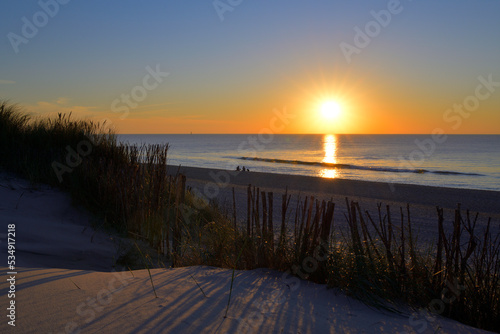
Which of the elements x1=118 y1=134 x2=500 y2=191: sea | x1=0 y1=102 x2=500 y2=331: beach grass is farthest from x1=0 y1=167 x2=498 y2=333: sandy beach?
x1=118 y1=134 x2=500 y2=191: sea

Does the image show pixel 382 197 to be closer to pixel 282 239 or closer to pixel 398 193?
pixel 398 193

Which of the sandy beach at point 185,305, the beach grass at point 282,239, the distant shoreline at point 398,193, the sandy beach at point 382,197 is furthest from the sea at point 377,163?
the distant shoreline at point 398,193

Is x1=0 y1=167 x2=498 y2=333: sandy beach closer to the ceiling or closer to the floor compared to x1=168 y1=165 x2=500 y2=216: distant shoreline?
closer to the floor

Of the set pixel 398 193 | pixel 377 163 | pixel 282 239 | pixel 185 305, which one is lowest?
pixel 185 305

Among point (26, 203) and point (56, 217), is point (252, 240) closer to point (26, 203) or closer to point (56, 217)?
point (56, 217)

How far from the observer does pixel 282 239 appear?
348 cm

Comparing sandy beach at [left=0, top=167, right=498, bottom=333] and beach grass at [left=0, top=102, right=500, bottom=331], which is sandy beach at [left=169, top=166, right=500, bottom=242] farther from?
sandy beach at [left=0, top=167, right=498, bottom=333]

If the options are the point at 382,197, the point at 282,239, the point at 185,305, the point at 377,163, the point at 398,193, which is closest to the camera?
the point at 185,305

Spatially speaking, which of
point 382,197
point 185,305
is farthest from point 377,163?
point 185,305

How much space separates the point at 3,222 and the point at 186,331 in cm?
387

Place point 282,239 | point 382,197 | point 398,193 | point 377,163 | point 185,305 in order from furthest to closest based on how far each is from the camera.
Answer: point 377,163 < point 398,193 < point 382,197 < point 282,239 < point 185,305

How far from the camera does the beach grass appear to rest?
2811mm

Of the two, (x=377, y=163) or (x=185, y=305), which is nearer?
(x=185, y=305)

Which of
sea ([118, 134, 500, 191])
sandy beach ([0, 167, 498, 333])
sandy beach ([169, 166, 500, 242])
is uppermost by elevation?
sea ([118, 134, 500, 191])
